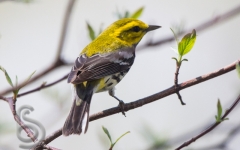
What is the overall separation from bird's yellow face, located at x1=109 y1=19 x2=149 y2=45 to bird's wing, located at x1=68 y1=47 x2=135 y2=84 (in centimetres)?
27

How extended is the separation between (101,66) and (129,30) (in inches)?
37.4

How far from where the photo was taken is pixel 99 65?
3.78 metres

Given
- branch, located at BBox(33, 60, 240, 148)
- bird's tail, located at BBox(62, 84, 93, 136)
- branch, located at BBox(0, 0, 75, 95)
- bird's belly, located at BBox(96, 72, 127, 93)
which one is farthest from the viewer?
bird's belly, located at BBox(96, 72, 127, 93)

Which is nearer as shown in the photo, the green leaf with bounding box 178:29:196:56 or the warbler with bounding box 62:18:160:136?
the green leaf with bounding box 178:29:196:56

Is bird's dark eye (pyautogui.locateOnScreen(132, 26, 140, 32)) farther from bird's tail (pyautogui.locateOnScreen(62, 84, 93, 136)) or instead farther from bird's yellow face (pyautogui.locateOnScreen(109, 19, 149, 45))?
bird's tail (pyautogui.locateOnScreen(62, 84, 93, 136))

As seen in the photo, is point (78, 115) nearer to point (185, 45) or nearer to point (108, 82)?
point (108, 82)

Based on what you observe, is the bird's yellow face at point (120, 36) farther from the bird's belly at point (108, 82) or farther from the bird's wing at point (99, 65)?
the bird's belly at point (108, 82)

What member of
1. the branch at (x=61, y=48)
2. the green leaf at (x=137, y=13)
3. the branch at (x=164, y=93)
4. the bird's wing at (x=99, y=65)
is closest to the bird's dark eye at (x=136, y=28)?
the bird's wing at (x=99, y=65)

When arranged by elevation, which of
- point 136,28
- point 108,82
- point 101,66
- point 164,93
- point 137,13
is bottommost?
point 164,93

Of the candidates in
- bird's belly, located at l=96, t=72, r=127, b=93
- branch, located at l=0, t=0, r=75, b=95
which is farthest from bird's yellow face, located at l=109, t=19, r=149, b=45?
branch, located at l=0, t=0, r=75, b=95

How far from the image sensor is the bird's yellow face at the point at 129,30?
14.8ft

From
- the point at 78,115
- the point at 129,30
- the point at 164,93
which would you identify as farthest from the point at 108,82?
the point at 164,93

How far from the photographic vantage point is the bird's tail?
2830 mm

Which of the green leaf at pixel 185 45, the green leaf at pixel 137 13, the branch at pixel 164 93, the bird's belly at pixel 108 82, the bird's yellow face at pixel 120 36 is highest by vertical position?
the bird's yellow face at pixel 120 36
